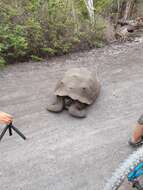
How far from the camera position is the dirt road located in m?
3.41

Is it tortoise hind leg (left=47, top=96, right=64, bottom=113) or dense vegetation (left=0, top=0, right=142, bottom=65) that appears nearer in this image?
tortoise hind leg (left=47, top=96, right=64, bottom=113)

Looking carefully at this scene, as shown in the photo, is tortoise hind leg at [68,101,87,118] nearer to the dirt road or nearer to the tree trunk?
the dirt road

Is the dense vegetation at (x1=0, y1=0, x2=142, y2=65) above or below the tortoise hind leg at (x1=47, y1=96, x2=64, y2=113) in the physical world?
above

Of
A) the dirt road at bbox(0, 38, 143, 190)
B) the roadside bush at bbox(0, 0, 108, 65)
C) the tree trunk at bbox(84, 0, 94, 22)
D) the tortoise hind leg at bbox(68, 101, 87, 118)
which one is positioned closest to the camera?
the dirt road at bbox(0, 38, 143, 190)

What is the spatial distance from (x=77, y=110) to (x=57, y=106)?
9.9 inches

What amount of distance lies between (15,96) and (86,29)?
2174 mm

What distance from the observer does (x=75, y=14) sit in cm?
639

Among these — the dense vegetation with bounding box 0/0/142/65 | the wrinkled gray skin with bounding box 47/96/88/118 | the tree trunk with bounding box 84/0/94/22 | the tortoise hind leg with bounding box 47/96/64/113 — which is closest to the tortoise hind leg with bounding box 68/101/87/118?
the wrinkled gray skin with bounding box 47/96/88/118

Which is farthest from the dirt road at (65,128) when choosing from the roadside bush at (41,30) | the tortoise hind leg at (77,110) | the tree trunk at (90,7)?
the tree trunk at (90,7)

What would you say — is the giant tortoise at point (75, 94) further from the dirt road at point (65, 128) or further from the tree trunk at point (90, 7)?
the tree trunk at point (90, 7)

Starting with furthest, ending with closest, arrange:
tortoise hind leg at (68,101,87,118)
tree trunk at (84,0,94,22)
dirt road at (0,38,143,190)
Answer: tree trunk at (84,0,94,22) → tortoise hind leg at (68,101,87,118) → dirt road at (0,38,143,190)

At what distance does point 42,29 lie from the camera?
5.93 metres

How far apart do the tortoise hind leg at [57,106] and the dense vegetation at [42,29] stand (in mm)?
1444

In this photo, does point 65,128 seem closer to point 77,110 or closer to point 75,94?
point 77,110
